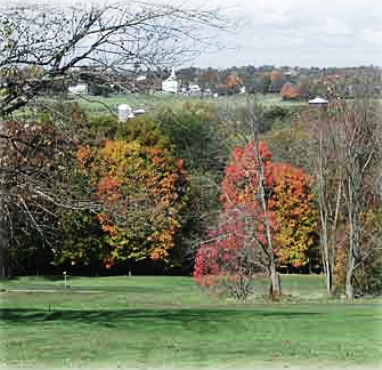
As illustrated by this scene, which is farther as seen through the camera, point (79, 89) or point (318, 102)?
point (318, 102)

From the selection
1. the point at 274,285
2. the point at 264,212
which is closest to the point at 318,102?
the point at 264,212

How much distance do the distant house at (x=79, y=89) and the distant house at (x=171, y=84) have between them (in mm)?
1036

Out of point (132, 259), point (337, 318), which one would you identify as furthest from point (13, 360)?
point (132, 259)

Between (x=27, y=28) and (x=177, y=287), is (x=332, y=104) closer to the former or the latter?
(x=177, y=287)

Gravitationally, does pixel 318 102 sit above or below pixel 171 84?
above

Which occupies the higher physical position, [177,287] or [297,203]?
[297,203]

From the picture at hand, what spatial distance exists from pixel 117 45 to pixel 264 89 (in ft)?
63.2

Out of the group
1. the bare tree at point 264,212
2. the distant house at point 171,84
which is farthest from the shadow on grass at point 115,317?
the bare tree at point 264,212

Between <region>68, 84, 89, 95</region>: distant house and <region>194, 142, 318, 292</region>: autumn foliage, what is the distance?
16.6 meters

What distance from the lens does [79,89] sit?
11875mm

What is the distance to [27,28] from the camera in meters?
11.4

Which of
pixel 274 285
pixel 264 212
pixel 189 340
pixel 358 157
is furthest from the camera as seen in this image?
pixel 358 157

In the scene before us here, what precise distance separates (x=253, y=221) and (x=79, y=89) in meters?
18.4

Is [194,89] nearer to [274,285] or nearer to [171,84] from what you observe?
[171,84]
